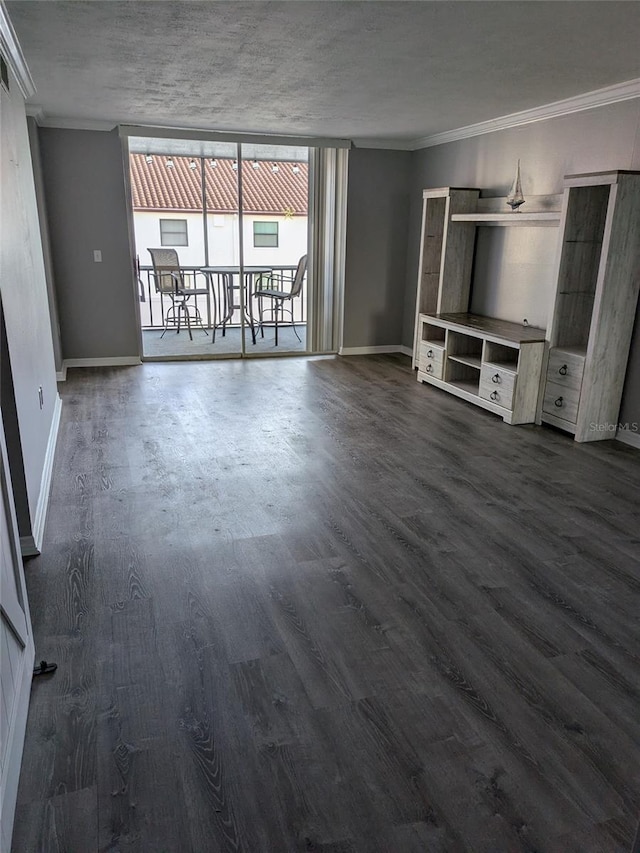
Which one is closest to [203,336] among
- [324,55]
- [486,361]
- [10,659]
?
[486,361]

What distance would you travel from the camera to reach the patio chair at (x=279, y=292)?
768cm

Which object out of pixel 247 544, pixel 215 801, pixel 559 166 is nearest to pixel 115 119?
pixel 559 166

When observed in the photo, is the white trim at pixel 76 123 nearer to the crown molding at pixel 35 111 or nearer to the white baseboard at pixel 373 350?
the crown molding at pixel 35 111

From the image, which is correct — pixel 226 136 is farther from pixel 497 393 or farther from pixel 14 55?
pixel 497 393

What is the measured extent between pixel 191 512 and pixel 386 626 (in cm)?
131

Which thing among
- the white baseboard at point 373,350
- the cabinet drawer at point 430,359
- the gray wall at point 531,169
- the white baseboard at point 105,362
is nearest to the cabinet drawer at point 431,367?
the cabinet drawer at point 430,359

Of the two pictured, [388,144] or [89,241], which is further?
[388,144]

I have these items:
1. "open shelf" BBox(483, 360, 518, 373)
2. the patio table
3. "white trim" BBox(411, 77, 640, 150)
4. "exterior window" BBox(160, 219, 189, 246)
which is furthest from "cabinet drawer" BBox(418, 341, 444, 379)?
"exterior window" BBox(160, 219, 189, 246)

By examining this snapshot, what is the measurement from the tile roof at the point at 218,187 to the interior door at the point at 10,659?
6.20 metres

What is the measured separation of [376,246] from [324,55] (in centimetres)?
383

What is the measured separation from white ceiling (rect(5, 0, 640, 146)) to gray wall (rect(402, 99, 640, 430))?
0.89ft

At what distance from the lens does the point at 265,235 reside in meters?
8.99

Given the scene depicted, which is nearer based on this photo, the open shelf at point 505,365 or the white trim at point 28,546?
the white trim at point 28,546

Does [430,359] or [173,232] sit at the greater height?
[173,232]
